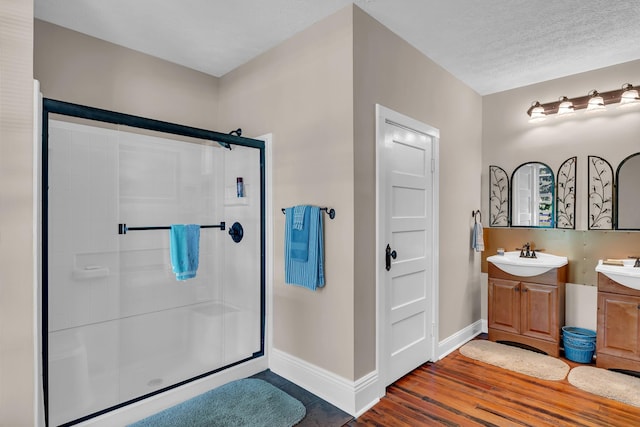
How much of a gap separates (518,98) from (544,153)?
0.64 m

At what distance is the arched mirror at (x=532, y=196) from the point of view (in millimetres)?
3398

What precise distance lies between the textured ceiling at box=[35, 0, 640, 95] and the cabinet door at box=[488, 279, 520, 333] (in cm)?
203

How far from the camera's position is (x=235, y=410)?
2.24 m

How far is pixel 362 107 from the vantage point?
2.28 meters

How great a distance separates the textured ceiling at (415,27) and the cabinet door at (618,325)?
2.01 meters

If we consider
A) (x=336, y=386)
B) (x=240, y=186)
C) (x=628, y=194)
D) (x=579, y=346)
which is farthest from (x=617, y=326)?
(x=240, y=186)

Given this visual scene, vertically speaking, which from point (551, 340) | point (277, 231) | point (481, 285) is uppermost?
point (277, 231)

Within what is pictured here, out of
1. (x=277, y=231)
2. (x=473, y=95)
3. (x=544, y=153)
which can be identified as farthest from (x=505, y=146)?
(x=277, y=231)

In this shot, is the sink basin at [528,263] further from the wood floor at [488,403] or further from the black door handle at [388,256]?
the black door handle at [388,256]

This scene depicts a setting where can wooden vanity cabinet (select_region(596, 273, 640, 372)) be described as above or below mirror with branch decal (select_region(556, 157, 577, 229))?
below

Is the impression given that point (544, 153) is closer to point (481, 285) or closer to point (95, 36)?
point (481, 285)

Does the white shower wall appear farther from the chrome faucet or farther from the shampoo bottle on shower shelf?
the chrome faucet

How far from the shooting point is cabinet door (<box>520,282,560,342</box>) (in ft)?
10.1

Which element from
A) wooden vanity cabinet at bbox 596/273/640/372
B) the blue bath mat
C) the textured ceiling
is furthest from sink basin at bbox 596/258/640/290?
the blue bath mat
